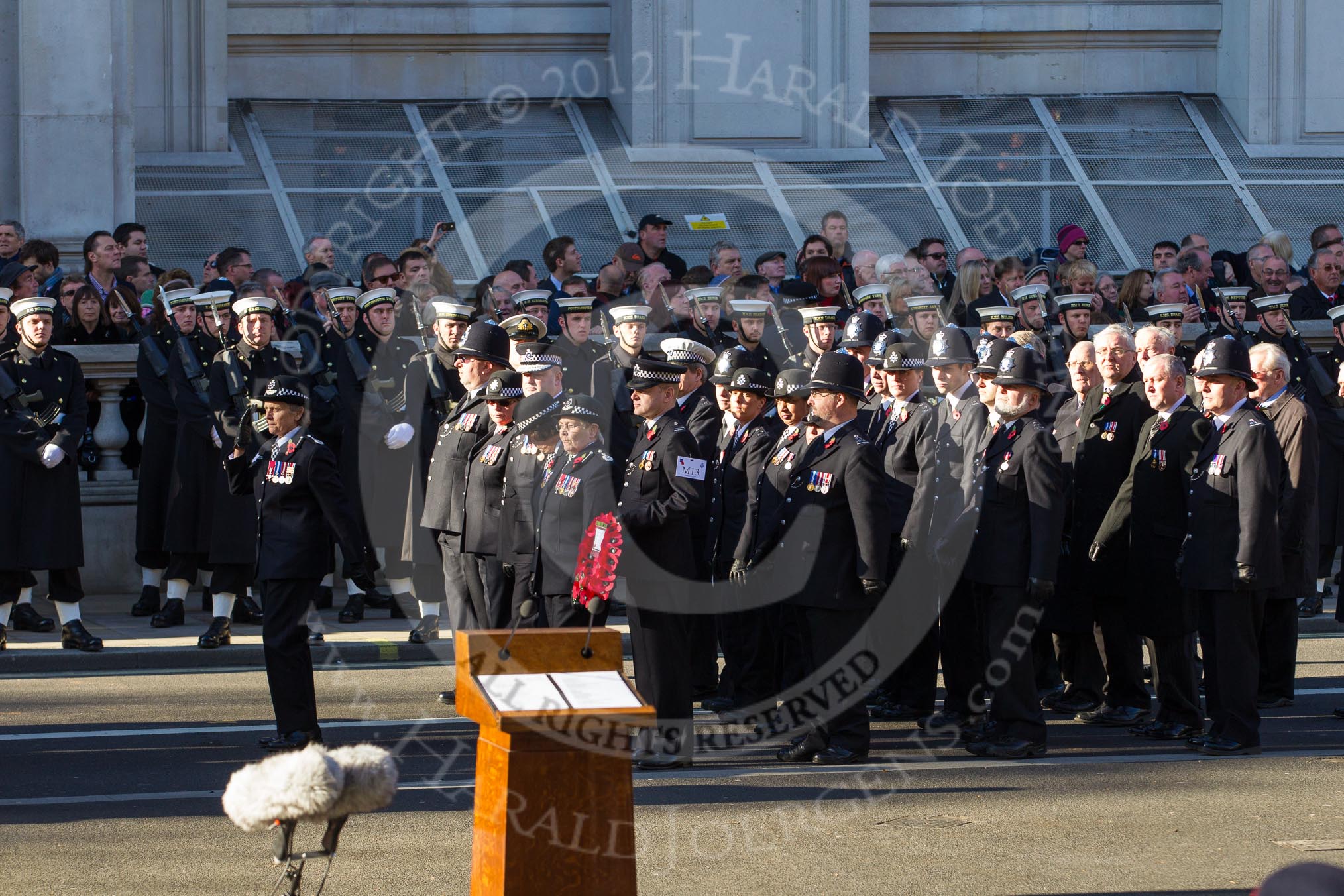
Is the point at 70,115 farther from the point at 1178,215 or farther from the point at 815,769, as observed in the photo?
the point at 1178,215

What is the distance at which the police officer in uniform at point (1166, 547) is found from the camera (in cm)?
1013

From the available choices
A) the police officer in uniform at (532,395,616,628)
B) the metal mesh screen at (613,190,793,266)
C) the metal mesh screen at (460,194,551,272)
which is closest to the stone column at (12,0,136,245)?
the metal mesh screen at (460,194,551,272)

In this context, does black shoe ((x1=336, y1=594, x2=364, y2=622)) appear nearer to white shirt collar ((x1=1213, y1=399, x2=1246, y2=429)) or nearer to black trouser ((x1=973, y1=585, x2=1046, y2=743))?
black trouser ((x1=973, y1=585, x2=1046, y2=743))

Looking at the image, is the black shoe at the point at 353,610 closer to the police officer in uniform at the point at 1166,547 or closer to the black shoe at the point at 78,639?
the black shoe at the point at 78,639

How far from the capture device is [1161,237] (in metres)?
21.8

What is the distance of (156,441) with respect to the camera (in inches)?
538

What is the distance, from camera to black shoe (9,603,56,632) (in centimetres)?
1285

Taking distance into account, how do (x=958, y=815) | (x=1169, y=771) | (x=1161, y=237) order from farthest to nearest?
1. (x=1161, y=237)
2. (x=1169, y=771)
3. (x=958, y=815)

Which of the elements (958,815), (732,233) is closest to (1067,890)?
(958,815)

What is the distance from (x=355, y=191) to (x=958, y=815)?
13768mm

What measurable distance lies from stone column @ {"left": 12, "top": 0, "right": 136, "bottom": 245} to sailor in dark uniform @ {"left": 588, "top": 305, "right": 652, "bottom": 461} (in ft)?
22.2

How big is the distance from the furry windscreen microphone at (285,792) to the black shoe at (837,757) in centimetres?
464

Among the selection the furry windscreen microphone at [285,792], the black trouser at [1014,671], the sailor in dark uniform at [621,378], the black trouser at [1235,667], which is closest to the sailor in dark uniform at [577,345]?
the sailor in dark uniform at [621,378]

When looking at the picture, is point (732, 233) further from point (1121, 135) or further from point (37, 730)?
point (37, 730)
